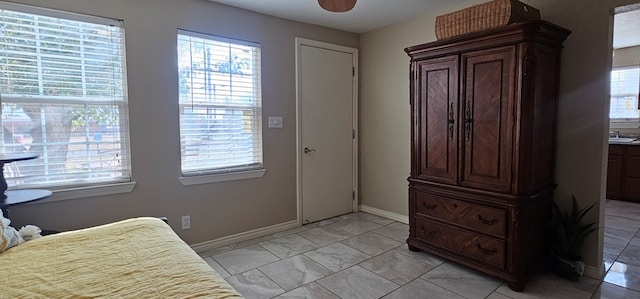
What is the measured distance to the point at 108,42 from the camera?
2557 mm

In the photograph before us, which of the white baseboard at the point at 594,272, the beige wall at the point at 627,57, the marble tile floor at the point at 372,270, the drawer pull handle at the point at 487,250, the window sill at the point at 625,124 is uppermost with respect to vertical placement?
the beige wall at the point at 627,57

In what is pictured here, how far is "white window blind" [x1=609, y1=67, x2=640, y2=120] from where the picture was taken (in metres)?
5.10

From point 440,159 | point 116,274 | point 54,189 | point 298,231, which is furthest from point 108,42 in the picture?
point 440,159

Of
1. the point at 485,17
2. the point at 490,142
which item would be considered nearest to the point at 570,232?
the point at 490,142

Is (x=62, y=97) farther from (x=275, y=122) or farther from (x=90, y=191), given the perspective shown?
(x=275, y=122)

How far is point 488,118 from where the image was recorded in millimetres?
2451

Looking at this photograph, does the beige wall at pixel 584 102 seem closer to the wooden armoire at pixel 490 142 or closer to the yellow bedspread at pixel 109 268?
the wooden armoire at pixel 490 142

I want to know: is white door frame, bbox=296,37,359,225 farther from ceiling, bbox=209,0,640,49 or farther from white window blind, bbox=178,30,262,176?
white window blind, bbox=178,30,262,176

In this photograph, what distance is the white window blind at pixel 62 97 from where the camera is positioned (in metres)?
2.23

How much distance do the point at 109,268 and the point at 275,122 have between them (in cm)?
236

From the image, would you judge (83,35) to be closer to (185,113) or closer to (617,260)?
(185,113)

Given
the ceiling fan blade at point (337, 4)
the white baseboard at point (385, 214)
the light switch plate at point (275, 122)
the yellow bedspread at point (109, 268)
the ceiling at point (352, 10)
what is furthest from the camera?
the white baseboard at point (385, 214)

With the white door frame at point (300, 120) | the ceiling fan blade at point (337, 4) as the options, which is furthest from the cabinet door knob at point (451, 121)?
the white door frame at point (300, 120)

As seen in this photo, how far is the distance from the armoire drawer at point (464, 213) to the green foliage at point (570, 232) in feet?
1.68
